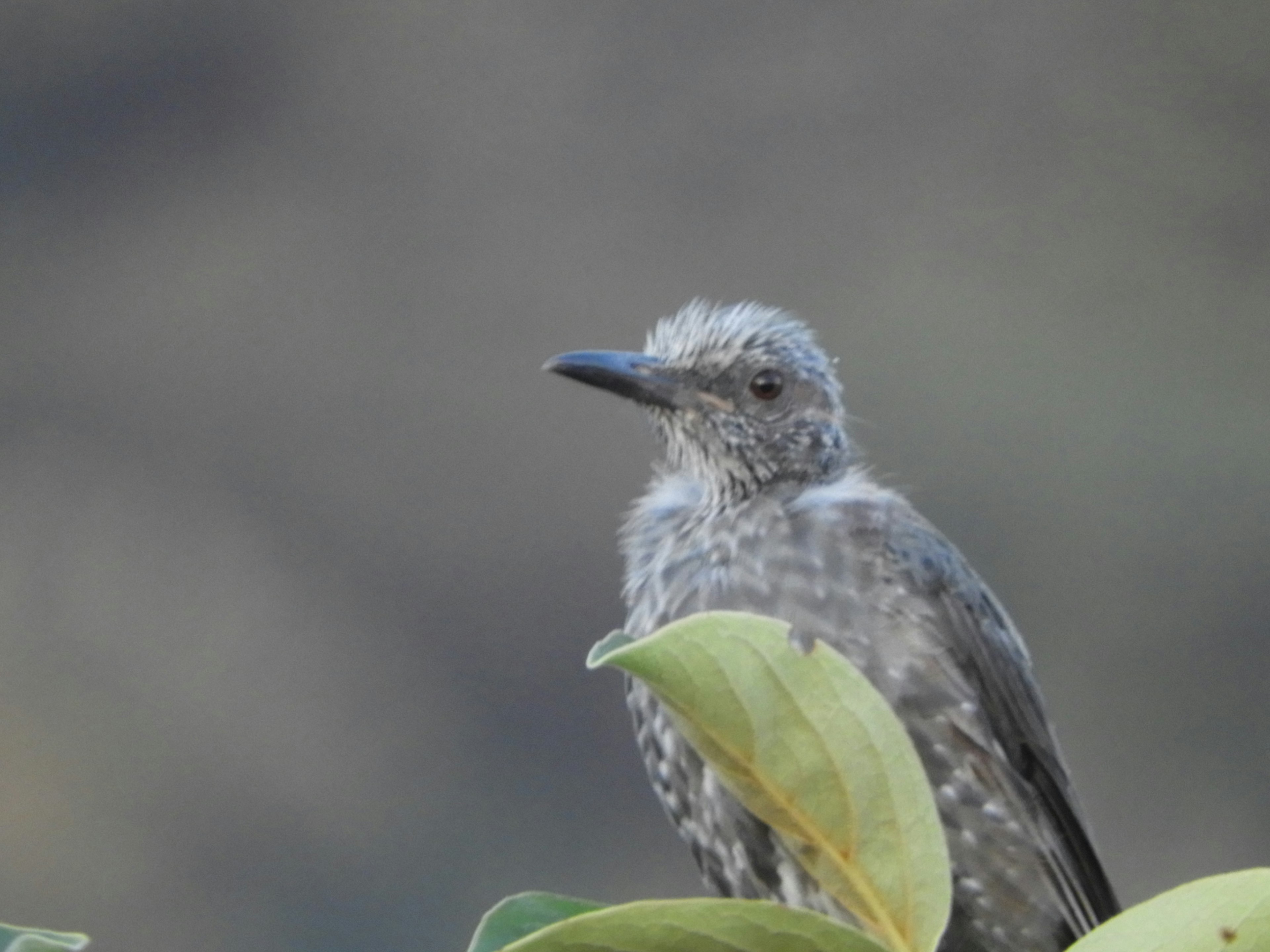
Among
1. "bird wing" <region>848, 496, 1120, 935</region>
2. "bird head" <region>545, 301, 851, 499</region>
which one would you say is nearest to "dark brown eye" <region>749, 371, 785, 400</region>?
"bird head" <region>545, 301, 851, 499</region>

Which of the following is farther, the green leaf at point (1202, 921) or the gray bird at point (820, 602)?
the gray bird at point (820, 602)

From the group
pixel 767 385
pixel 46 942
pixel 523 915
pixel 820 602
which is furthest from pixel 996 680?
pixel 46 942

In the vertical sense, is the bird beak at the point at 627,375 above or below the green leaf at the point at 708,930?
above

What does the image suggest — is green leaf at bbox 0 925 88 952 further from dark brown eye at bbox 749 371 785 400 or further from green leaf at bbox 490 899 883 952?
dark brown eye at bbox 749 371 785 400

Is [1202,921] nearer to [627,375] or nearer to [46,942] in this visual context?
[46,942]

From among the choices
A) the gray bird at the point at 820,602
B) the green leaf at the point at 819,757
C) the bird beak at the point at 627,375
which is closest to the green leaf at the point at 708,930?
the green leaf at the point at 819,757

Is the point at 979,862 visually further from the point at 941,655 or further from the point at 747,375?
the point at 747,375

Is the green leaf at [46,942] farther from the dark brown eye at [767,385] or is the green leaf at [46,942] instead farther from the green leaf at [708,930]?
the dark brown eye at [767,385]

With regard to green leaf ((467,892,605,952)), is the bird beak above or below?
above
